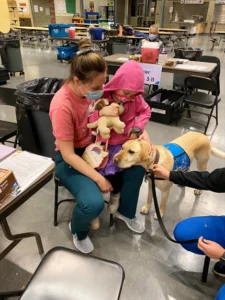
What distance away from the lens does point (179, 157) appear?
167 centimetres

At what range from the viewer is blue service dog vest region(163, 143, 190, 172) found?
65.3 inches

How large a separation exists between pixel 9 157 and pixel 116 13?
17447 millimetres

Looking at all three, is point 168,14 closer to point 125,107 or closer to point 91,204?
point 125,107

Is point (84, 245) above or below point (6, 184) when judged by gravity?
below

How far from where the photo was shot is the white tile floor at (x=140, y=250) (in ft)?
4.55

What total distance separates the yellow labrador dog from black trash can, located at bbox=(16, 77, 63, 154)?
867mm

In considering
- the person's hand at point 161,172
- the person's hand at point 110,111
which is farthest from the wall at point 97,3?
the person's hand at point 161,172

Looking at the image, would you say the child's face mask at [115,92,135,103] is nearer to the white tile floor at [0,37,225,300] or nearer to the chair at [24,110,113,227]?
the chair at [24,110,113,227]

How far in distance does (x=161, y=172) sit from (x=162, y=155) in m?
0.26

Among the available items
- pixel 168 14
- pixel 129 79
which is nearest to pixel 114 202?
pixel 129 79

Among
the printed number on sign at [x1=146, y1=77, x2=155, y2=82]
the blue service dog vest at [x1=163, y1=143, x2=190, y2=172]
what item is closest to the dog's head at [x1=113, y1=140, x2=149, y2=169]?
the blue service dog vest at [x1=163, y1=143, x2=190, y2=172]

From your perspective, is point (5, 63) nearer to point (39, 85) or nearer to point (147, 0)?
point (39, 85)

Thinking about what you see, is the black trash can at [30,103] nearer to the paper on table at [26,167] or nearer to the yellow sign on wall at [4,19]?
Result: the yellow sign on wall at [4,19]

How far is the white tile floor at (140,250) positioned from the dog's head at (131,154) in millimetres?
637
